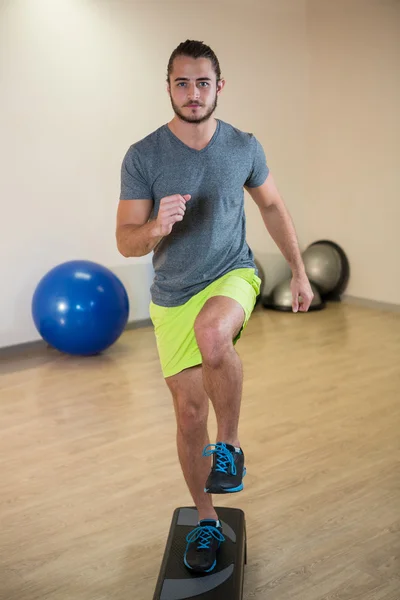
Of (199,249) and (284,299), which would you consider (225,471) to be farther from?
(284,299)

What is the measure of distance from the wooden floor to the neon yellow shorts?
2.48 ft

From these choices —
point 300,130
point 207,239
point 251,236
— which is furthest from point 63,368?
point 300,130

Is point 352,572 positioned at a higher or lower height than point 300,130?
lower

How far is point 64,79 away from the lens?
5352 millimetres

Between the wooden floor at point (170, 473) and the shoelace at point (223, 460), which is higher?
the shoelace at point (223, 460)

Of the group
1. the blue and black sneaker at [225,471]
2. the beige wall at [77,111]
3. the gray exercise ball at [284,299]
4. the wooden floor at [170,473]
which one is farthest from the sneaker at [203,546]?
the gray exercise ball at [284,299]

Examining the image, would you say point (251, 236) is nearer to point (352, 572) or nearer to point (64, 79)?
point (64, 79)

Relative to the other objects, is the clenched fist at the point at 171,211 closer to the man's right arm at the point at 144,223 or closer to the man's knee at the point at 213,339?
the man's right arm at the point at 144,223

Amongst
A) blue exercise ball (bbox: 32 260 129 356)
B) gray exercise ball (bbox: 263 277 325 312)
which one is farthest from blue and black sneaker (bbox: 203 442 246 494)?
gray exercise ball (bbox: 263 277 325 312)

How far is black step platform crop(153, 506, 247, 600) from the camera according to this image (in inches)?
85.9

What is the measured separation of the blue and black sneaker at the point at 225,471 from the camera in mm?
2039

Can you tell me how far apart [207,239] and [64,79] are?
11.3 ft

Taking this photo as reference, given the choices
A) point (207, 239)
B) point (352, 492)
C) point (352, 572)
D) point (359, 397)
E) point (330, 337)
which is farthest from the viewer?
point (330, 337)

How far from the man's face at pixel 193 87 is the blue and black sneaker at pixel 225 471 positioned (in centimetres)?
97
